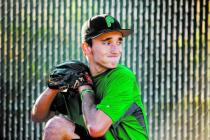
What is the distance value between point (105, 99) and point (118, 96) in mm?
88

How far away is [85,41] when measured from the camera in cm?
487

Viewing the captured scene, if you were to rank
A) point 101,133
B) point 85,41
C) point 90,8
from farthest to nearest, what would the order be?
point 90,8
point 85,41
point 101,133

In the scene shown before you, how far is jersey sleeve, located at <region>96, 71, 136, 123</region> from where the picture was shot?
178 inches

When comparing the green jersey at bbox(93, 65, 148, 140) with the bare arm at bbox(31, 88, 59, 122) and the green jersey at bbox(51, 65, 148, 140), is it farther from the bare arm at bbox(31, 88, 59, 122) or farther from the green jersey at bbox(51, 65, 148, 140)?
the bare arm at bbox(31, 88, 59, 122)

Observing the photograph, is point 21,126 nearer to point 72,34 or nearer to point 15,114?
point 15,114

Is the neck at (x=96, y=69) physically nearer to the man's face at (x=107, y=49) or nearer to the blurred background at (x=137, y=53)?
the man's face at (x=107, y=49)

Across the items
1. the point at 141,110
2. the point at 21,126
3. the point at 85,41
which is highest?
the point at 85,41

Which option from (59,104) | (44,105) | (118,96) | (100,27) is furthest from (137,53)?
(118,96)

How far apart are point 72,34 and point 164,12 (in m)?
1.01

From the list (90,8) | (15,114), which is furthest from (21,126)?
(90,8)

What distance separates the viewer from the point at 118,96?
458 centimetres

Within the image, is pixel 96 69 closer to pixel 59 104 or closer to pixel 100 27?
pixel 100 27

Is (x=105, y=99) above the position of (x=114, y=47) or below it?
below

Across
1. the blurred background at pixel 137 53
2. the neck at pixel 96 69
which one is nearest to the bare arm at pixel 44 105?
the neck at pixel 96 69
